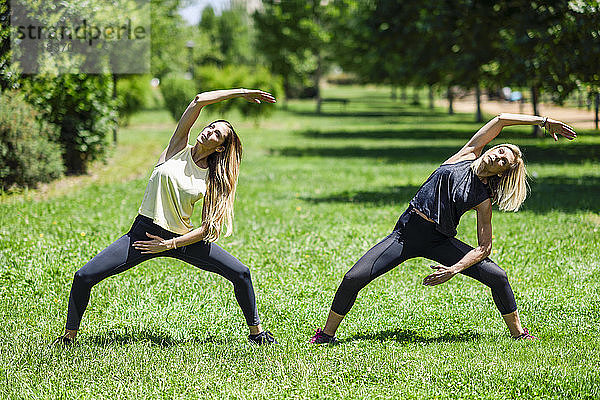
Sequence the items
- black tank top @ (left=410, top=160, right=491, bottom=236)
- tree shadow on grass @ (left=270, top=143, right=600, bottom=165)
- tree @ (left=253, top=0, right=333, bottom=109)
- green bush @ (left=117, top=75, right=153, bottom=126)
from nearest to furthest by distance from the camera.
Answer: black tank top @ (left=410, top=160, right=491, bottom=236) < tree shadow on grass @ (left=270, top=143, right=600, bottom=165) < green bush @ (left=117, top=75, right=153, bottom=126) < tree @ (left=253, top=0, right=333, bottom=109)

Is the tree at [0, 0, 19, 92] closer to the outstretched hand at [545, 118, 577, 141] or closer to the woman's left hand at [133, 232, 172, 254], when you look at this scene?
the woman's left hand at [133, 232, 172, 254]

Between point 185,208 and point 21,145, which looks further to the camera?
point 21,145

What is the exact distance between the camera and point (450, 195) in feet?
17.1

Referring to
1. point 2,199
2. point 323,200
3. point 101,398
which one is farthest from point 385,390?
point 2,199

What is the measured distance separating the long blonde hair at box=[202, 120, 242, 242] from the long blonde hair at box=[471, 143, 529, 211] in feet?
5.65

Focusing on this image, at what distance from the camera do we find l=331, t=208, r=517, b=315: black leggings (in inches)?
211

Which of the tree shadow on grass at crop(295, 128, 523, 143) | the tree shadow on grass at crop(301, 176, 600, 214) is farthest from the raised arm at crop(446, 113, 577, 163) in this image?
the tree shadow on grass at crop(295, 128, 523, 143)

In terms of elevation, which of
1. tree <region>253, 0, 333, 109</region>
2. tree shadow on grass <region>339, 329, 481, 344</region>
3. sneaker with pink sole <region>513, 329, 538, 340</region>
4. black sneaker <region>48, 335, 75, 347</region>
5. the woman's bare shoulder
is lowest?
tree shadow on grass <region>339, 329, 481, 344</region>

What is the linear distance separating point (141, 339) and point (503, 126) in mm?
3215

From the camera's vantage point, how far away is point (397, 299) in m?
6.86

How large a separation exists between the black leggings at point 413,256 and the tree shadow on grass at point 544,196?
6.14 metres

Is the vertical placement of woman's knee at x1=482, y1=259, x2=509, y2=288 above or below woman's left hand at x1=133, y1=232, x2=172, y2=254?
below

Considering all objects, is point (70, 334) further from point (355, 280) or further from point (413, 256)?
point (413, 256)

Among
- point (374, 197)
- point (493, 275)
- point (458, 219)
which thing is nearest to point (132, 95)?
point (374, 197)
